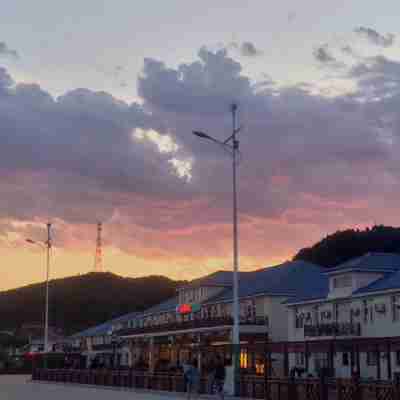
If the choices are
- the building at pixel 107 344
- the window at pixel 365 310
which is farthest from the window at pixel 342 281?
the building at pixel 107 344

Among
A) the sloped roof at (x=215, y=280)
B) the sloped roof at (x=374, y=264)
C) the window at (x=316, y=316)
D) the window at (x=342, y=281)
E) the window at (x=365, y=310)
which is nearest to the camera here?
the window at (x=365, y=310)

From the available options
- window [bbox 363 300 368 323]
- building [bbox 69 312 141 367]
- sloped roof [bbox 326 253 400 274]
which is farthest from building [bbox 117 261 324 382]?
sloped roof [bbox 326 253 400 274]

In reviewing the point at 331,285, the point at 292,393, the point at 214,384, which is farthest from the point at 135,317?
the point at 292,393

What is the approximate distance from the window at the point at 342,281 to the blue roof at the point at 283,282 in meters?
7.06

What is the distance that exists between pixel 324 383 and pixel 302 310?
108ft

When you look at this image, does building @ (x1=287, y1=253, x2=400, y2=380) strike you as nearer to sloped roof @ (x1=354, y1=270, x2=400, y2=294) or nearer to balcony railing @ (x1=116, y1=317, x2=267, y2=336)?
sloped roof @ (x1=354, y1=270, x2=400, y2=294)

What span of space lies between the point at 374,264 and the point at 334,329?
5.76 m

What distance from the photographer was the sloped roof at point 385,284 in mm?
51794

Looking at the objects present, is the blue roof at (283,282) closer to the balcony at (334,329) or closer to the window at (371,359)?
the balcony at (334,329)

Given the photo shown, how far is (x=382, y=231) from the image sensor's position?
115125mm

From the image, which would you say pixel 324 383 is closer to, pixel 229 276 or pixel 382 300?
pixel 382 300

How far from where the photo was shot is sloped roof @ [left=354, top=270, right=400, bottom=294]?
170ft

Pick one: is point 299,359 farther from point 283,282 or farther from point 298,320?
point 283,282

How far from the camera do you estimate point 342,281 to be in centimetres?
5806
